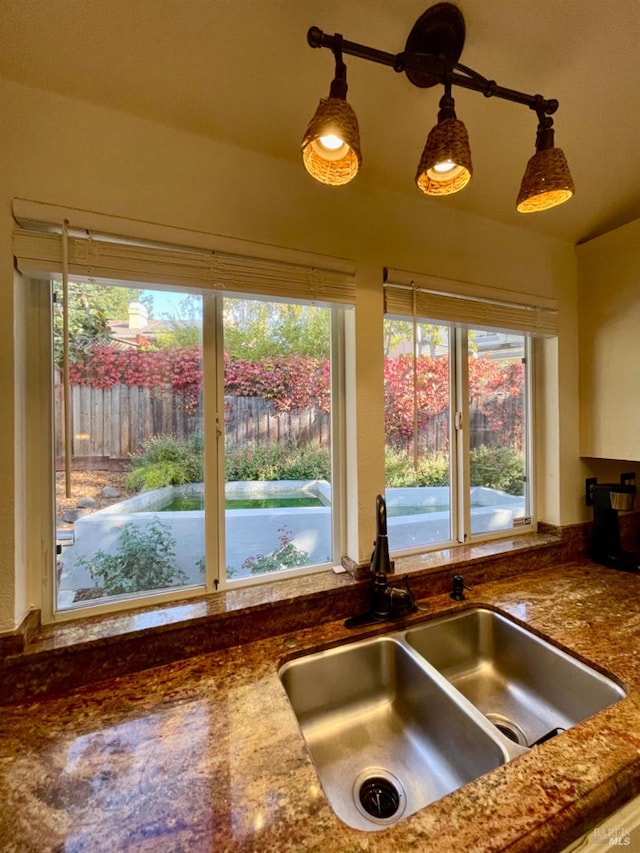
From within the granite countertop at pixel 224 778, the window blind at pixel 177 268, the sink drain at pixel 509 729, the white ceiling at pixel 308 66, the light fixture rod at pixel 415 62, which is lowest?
the sink drain at pixel 509 729

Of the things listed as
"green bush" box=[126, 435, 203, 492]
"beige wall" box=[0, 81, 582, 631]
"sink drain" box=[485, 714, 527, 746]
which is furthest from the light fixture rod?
"sink drain" box=[485, 714, 527, 746]

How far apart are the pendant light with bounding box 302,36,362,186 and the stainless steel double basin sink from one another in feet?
4.24

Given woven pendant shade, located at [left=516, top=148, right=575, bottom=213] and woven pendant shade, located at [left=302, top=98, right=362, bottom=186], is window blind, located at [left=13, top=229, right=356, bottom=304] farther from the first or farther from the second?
woven pendant shade, located at [left=516, top=148, right=575, bottom=213]

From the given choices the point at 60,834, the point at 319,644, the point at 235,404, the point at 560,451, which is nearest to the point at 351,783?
the point at 319,644

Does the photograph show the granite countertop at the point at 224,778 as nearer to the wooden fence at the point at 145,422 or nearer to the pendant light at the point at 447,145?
the wooden fence at the point at 145,422

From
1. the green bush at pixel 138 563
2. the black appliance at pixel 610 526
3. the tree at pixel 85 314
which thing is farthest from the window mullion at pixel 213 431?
the black appliance at pixel 610 526

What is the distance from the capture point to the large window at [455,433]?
1472mm

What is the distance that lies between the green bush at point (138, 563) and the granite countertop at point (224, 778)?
250mm

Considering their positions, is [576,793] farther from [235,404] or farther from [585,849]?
[235,404]

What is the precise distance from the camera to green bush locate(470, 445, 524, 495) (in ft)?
5.43

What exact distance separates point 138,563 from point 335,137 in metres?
1.25

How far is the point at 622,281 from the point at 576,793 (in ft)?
6.04

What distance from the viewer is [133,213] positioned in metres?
0.99

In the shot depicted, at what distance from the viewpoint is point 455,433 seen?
1.61 m
